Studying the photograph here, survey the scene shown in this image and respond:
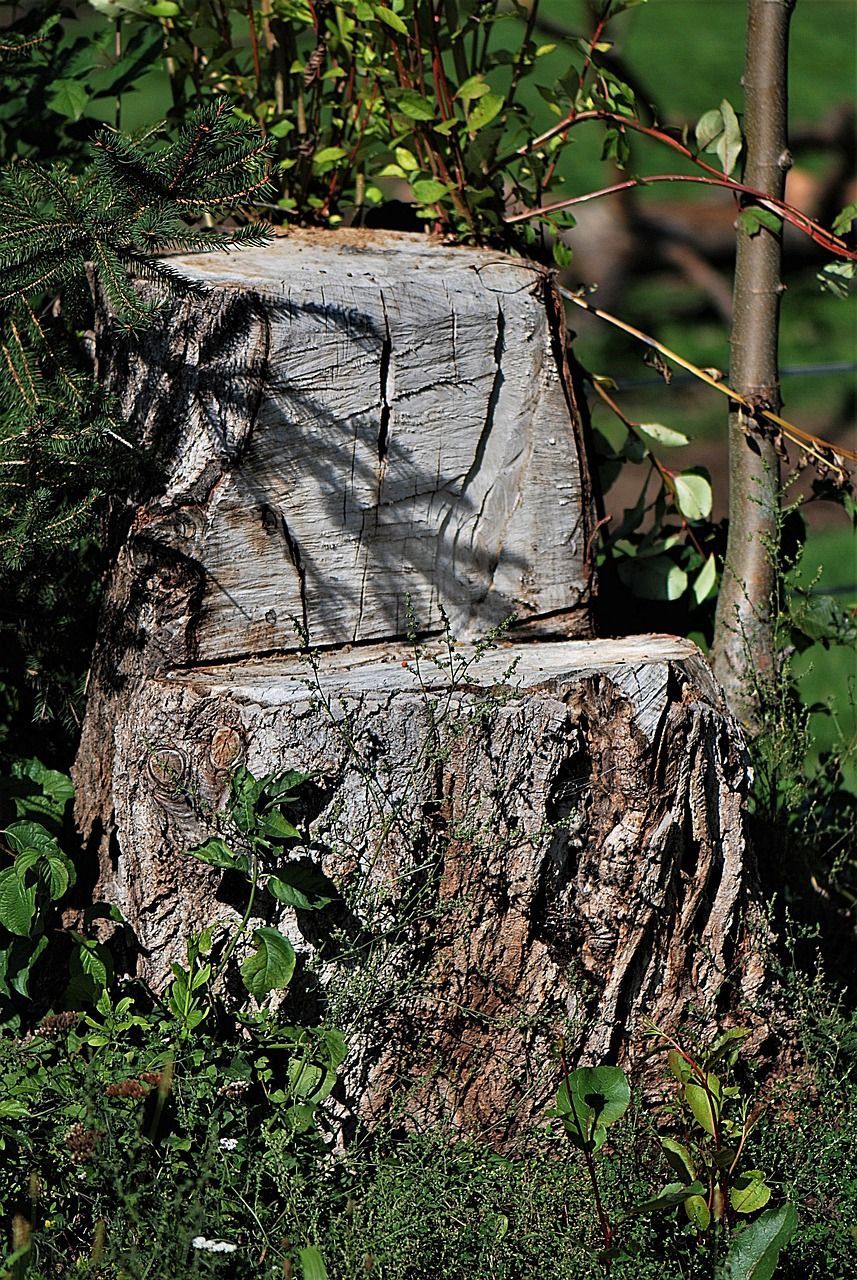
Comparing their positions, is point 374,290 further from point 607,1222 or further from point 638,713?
point 607,1222

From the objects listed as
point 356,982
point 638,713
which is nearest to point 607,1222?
point 356,982

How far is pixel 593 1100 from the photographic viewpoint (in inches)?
80.7

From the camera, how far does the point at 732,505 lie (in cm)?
292

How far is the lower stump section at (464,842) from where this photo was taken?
2.17 m

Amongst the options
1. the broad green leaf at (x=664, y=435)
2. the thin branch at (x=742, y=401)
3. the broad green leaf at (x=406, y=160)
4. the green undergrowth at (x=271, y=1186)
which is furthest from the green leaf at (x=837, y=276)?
the green undergrowth at (x=271, y=1186)

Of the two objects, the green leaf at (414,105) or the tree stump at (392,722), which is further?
the green leaf at (414,105)

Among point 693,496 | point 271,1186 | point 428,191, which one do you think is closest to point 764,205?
point 693,496

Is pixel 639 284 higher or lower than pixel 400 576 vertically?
lower

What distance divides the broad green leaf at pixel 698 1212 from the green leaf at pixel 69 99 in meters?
2.50

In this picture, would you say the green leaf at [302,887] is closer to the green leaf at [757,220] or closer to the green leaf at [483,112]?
the green leaf at [483,112]

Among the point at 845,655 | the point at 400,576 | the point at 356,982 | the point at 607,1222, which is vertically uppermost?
the point at 400,576

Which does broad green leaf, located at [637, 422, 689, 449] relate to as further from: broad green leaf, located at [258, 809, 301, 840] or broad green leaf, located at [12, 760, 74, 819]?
broad green leaf, located at [12, 760, 74, 819]

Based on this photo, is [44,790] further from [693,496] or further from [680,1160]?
[693,496]

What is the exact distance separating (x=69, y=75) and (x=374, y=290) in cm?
108
